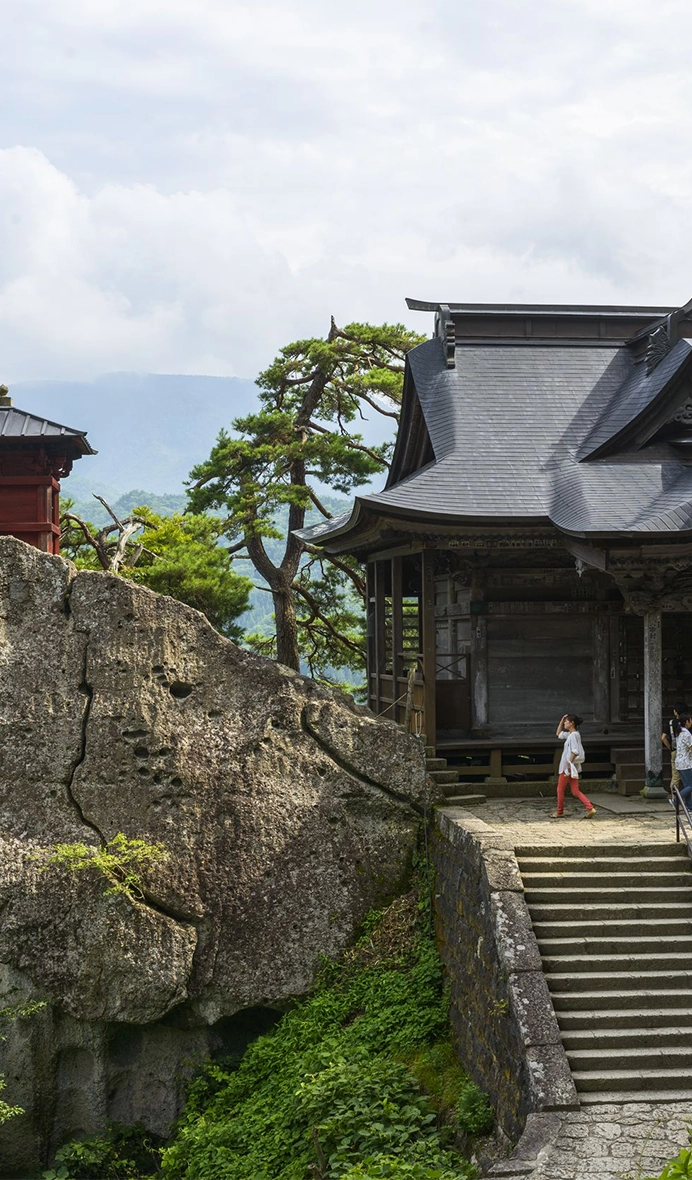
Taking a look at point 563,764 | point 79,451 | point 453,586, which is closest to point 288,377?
point 79,451

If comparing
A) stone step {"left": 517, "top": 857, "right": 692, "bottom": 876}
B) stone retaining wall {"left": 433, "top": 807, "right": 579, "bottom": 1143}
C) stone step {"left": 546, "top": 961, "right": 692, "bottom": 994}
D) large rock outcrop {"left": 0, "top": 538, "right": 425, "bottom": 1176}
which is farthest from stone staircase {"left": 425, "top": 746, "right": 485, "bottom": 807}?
stone step {"left": 546, "top": 961, "right": 692, "bottom": 994}

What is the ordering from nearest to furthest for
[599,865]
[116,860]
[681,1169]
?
[681,1169] → [599,865] → [116,860]

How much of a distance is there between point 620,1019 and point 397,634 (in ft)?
28.2

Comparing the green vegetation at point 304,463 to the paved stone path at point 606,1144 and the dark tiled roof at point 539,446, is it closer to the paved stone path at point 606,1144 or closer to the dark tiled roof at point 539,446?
the dark tiled roof at point 539,446

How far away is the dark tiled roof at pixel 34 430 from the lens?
58.4 ft

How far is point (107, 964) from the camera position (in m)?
12.8

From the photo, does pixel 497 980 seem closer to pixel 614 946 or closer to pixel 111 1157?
pixel 614 946

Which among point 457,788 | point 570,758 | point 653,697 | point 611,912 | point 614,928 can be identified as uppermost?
point 653,697

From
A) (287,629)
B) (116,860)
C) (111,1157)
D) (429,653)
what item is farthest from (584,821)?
(287,629)

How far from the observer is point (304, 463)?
81.5ft

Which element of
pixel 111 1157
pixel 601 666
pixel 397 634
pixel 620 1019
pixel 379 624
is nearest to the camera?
pixel 620 1019

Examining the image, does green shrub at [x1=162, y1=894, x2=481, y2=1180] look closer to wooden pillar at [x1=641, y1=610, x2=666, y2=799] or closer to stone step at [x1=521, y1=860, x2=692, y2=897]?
stone step at [x1=521, y1=860, x2=692, y2=897]

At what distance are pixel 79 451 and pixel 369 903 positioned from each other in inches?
369

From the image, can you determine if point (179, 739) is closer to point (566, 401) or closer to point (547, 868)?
point (547, 868)
